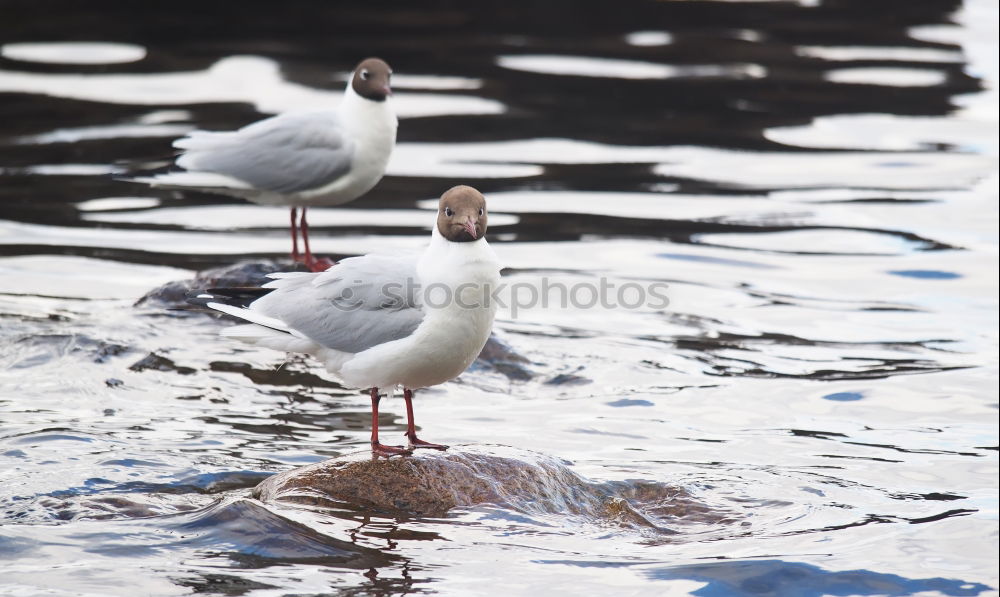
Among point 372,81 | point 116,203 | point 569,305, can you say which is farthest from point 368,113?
point 116,203

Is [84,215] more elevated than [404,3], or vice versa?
[404,3]

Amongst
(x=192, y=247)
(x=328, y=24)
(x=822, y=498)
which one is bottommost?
(x=822, y=498)

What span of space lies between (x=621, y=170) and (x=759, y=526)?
7769mm

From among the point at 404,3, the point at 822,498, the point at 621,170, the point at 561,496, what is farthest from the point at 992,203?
the point at 404,3

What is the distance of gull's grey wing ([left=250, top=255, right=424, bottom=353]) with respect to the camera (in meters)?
5.69

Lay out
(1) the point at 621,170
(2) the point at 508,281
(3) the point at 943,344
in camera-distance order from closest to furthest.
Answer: (3) the point at 943,344, (2) the point at 508,281, (1) the point at 621,170

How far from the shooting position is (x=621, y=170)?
13.2 metres

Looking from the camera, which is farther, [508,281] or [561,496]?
[508,281]

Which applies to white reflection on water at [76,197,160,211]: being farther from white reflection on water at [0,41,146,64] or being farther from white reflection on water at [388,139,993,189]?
white reflection on water at [0,41,146,64]

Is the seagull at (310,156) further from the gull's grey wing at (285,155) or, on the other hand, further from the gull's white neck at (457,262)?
the gull's white neck at (457,262)

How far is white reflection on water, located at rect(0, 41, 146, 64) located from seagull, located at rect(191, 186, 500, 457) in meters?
11.0

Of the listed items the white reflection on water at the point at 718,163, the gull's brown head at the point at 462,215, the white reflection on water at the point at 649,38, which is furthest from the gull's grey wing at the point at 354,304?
the white reflection on water at the point at 649,38

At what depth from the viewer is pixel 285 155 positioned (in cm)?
887

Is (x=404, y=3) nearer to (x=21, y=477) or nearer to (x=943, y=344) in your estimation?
(x=943, y=344)
